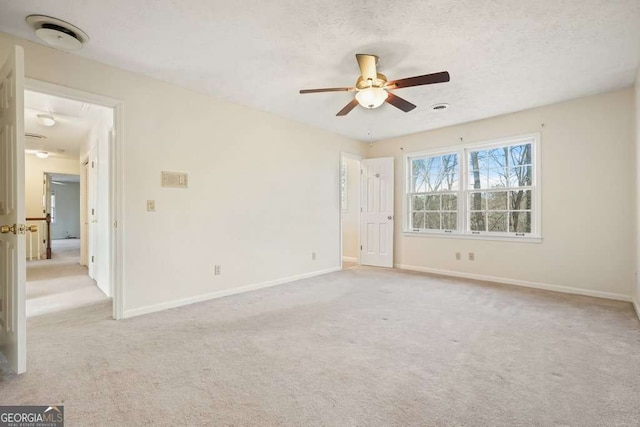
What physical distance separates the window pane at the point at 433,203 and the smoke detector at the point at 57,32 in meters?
5.03

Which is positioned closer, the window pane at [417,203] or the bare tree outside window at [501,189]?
the bare tree outside window at [501,189]

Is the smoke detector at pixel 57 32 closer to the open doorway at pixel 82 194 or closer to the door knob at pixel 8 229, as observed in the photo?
the open doorway at pixel 82 194

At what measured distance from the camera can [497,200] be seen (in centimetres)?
473

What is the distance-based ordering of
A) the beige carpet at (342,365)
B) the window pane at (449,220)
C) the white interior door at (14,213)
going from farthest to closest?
the window pane at (449,220), the white interior door at (14,213), the beige carpet at (342,365)

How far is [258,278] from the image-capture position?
4273 millimetres

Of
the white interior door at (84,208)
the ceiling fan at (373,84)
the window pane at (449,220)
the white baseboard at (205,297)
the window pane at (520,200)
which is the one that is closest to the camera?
the ceiling fan at (373,84)

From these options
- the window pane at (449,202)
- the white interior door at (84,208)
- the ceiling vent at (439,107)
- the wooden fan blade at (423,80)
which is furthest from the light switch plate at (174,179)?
the window pane at (449,202)

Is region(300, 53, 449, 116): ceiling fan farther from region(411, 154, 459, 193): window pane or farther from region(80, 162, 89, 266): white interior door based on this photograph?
region(80, 162, 89, 266): white interior door

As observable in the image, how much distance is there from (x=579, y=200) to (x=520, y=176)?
2.58 feet

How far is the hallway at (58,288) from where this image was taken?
11.3 ft

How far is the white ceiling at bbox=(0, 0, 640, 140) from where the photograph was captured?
7.16 feet

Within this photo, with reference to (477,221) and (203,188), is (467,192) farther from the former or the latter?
(203,188)

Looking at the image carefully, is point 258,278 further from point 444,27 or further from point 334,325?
point 444,27

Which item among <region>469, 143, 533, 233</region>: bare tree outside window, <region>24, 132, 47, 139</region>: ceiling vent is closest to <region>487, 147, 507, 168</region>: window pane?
<region>469, 143, 533, 233</region>: bare tree outside window
